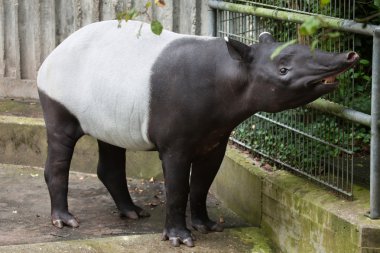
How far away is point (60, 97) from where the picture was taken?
6.57 meters

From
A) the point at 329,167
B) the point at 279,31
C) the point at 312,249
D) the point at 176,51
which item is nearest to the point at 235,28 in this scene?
the point at 279,31

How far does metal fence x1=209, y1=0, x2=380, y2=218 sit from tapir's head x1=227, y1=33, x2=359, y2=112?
22 cm

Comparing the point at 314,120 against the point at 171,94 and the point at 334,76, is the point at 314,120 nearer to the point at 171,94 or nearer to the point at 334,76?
the point at 334,76

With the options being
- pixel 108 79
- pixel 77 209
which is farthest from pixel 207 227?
pixel 108 79

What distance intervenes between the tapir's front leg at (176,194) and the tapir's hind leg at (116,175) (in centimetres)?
79

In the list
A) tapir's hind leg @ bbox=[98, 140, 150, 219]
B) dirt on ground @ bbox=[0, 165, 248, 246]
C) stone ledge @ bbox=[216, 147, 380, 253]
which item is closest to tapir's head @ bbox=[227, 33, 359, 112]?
stone ledge @ bbox=[216, 147, 380, 253]

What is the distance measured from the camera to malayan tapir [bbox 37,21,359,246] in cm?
569

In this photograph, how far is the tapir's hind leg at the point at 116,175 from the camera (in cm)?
703

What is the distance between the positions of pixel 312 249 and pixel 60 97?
7.17 feet

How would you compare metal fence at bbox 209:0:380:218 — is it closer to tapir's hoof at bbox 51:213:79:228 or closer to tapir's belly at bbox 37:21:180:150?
tapir's belly at bbox 37:21:180:150

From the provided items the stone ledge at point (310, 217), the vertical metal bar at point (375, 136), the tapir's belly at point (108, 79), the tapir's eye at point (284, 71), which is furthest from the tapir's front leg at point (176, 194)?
the vertical metal bar at point (375, 136)

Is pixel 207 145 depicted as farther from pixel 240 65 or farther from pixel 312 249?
pixel 312 249

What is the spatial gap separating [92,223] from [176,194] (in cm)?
95

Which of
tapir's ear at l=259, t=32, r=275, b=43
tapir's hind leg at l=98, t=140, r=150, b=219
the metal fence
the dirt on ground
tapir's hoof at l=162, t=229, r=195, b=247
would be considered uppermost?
tapir's ear at l=259, t=32, r=275, b=43
